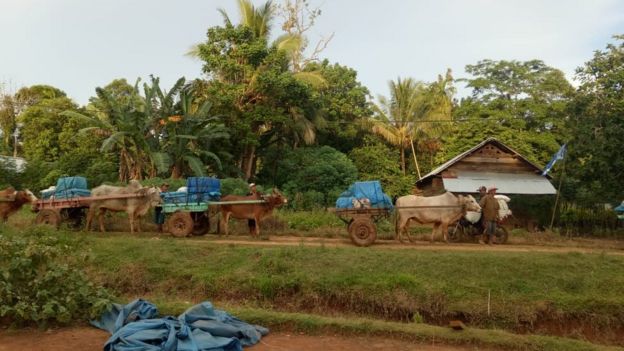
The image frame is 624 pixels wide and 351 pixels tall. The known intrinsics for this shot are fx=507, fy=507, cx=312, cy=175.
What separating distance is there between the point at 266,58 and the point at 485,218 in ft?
44.8

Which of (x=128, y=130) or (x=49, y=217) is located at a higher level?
(x=128, y=130)

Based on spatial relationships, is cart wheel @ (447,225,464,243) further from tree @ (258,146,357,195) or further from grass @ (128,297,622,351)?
tree @ (258,146,357,195)

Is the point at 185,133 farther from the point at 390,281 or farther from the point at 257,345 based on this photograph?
the point at 257,345

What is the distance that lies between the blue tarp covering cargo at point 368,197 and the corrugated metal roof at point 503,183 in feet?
25.1

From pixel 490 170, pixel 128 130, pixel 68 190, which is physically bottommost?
pixel 68 190

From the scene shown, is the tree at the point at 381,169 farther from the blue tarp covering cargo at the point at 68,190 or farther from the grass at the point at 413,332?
the grass at the point at 413,332

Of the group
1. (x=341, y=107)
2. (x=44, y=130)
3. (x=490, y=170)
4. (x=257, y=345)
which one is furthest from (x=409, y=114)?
(x=257, y=345)

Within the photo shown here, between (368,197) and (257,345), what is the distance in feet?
24.1

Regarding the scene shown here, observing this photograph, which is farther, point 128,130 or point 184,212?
point 128,130

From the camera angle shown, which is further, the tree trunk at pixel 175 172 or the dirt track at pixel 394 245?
the tree trunk at pixel 175 172

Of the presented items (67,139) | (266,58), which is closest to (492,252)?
(266,58)

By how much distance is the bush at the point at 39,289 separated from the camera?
790 centimetres

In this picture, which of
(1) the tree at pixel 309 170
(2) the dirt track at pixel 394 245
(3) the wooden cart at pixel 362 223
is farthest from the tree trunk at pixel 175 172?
(3) the wooden cart at pixel 362 223

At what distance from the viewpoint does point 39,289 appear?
8219 mm
